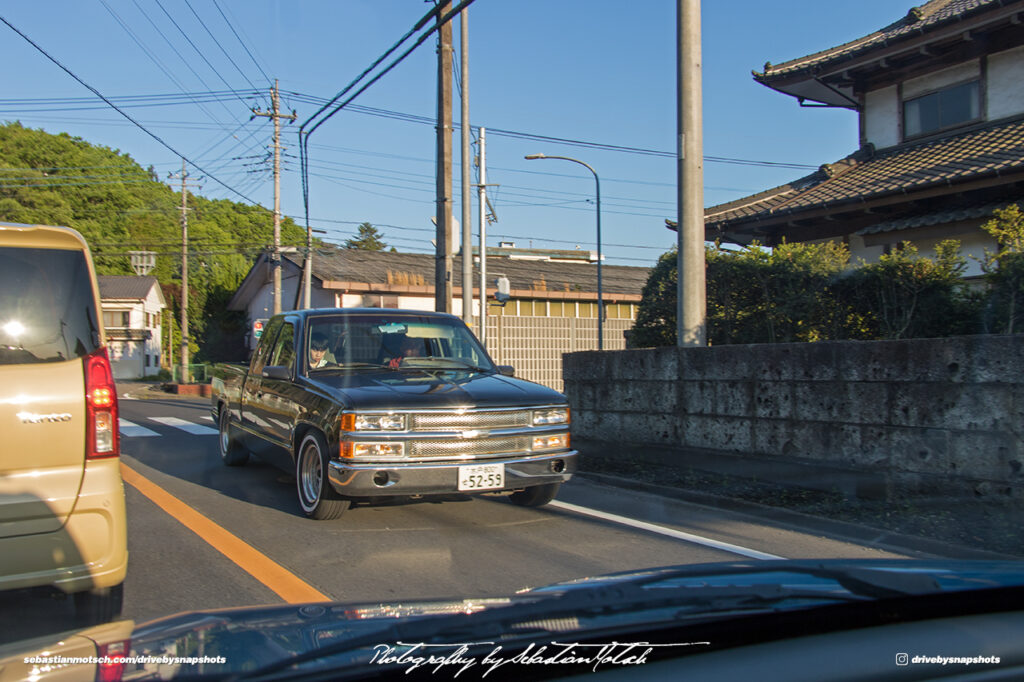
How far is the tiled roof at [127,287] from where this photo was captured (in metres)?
52.2

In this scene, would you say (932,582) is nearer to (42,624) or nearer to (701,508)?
(42,624)

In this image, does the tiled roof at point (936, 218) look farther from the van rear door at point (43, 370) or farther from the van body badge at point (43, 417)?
the van body badge at point (43, 417)

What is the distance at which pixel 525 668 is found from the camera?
1.50 metres

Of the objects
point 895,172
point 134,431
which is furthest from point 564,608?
point 134,431

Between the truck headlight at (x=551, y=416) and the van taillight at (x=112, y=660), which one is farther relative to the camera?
the truck headlight at (x=551, y=416)

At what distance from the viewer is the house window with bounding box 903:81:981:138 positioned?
12.7m

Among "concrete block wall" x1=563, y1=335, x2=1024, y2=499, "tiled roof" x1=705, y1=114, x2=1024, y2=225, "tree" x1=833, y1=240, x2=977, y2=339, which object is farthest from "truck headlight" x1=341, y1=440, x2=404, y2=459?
"tiled roof" x1=705, y1=114, x2=1024, y2=225

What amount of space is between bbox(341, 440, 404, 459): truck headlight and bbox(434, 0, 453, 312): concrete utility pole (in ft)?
26.7

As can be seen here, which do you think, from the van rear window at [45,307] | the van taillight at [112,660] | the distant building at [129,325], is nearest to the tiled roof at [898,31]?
the van rear window at [45,307]

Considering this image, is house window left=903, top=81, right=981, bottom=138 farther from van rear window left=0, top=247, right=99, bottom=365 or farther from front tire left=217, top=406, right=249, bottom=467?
van rear window left=0, top=247, right=99, bottom=365

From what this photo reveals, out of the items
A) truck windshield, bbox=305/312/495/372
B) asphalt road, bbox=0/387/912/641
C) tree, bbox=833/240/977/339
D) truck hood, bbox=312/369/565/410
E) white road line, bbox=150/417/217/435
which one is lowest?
asphalt road, bbox=0/387/912/641

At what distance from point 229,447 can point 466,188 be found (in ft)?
27.6

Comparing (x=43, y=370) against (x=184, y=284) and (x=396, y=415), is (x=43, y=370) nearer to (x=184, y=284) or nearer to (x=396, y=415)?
(x=396, y=415)

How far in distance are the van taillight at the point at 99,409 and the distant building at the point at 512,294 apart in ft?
45.9
